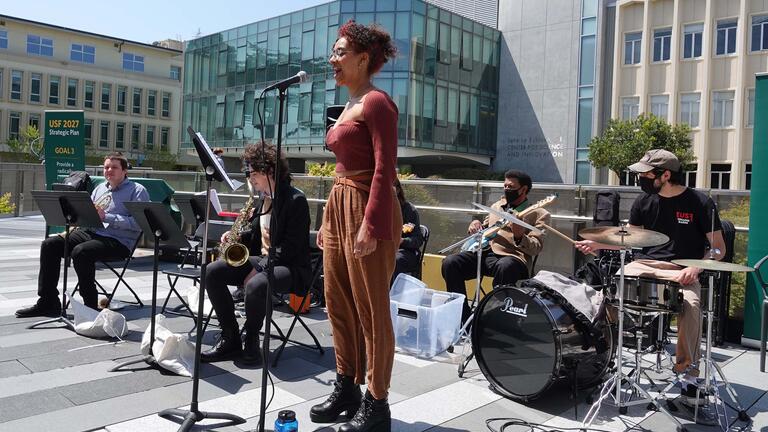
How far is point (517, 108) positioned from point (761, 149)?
3396cm

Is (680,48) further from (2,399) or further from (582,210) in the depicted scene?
(2,399)

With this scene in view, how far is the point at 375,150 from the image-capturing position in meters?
3.39

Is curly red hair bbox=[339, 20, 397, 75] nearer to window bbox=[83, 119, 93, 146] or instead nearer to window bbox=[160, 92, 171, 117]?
window bbox=[83, 119, 93, 146]

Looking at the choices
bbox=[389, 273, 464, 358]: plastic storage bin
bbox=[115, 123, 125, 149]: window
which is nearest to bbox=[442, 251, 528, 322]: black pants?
bbox=[389, 273, 464, 358]: plastic storage bin

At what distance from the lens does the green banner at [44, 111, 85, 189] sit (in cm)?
1161

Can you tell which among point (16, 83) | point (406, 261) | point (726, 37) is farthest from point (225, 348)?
point (16, 83)

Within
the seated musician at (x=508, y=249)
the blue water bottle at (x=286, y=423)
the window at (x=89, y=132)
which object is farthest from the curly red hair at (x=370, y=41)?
the window at (x=89, y=132)

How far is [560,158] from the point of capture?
37281mm

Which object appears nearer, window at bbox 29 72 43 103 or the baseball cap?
the baseball cap

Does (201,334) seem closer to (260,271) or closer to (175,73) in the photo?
(260,271)

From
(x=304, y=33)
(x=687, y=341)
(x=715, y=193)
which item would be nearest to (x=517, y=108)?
(x=304, y=33)

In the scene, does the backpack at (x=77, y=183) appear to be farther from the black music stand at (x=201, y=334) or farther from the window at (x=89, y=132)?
the window at (x=89, y=132)

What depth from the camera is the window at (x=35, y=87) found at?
54.2 meters

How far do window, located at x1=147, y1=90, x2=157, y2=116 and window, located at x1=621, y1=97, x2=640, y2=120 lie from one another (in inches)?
1736
